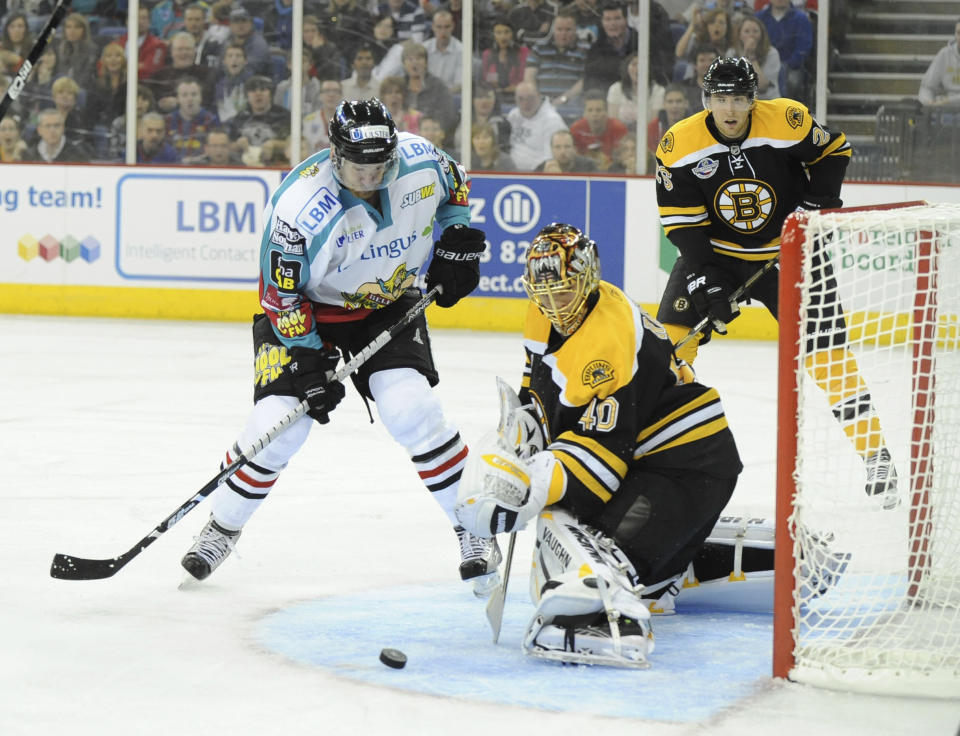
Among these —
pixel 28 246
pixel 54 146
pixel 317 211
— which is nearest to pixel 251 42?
pixel 54 146

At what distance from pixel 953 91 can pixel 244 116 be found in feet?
12.8

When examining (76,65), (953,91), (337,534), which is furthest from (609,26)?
(337,534)

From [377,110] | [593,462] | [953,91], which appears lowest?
[593,462]

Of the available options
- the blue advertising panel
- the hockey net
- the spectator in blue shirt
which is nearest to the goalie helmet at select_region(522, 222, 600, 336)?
the hockey net

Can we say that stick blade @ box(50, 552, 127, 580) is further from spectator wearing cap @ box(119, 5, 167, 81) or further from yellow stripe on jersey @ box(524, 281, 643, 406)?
spectator wearing cap @ box(119, 5, 167, 81)

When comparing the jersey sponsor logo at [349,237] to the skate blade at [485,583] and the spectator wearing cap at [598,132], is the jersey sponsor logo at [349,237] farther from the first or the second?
the spectator wearing cap at [598,132]

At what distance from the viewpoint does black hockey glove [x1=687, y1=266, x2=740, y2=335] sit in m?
3.73

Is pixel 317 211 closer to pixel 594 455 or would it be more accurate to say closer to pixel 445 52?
pixel 594 455

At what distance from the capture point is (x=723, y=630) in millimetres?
2785

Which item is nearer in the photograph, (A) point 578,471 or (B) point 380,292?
(A) point 578,471

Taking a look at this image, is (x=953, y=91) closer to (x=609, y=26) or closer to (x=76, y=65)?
(x=609, y=26)

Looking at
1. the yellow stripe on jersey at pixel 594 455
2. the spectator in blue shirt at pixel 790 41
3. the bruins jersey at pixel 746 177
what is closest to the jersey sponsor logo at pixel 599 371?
the yellow stripe on jersey at pixel 594 455

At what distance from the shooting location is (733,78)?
11.9 feet

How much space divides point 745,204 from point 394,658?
1809 millimetres
